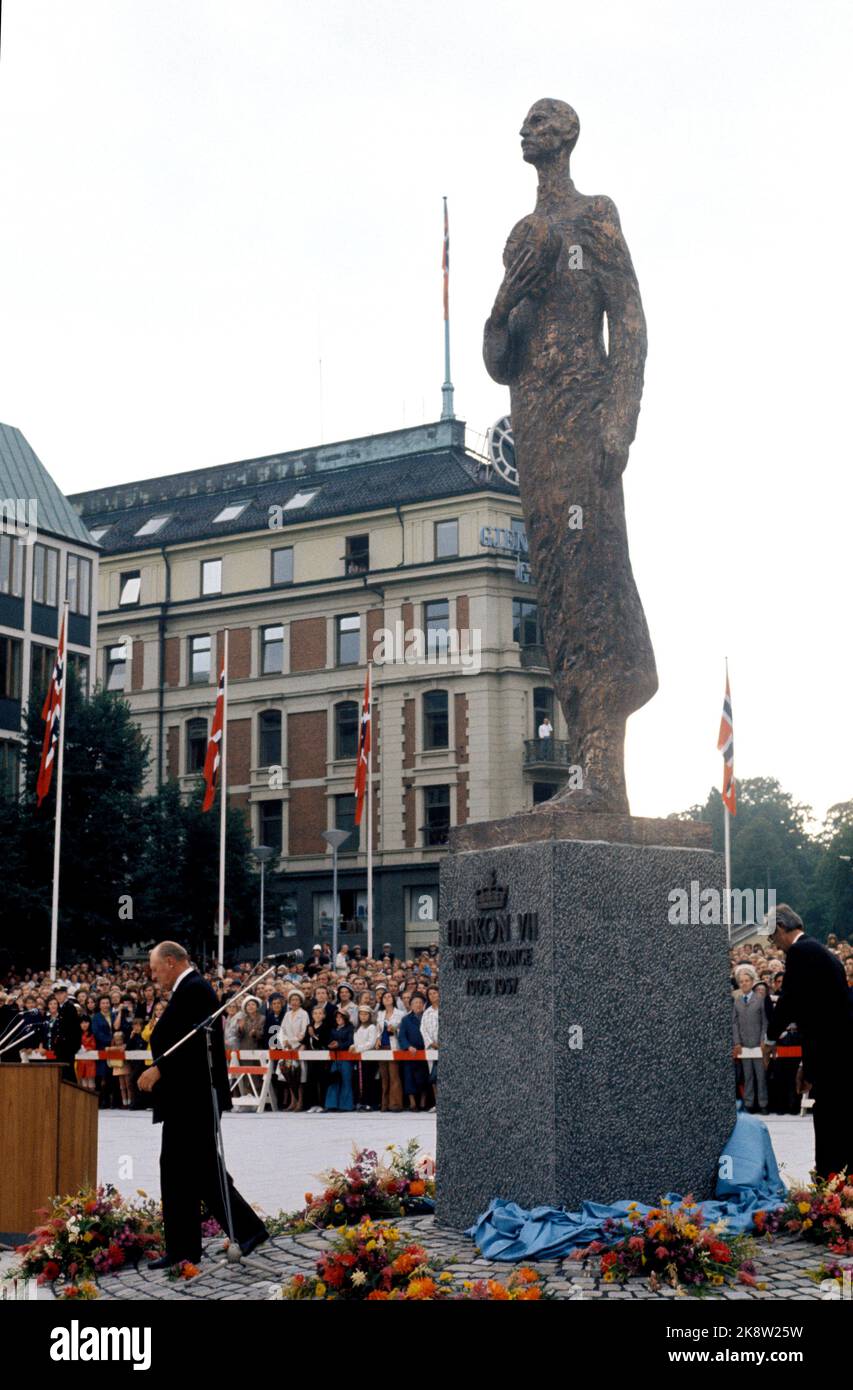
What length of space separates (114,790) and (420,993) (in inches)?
974

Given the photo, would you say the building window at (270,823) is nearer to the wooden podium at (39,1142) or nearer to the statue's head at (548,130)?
the wooden podium at (39,1142)

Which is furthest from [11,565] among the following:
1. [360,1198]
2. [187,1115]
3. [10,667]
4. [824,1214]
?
[824,1214]

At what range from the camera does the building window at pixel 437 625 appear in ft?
209

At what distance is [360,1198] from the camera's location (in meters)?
10.5

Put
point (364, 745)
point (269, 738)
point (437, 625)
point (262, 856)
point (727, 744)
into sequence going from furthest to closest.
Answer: point (269, 738) < point (437, 625) < point (262, 856) < point (364, 745) < point (727, 744)

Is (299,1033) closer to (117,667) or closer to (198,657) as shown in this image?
(198,657)

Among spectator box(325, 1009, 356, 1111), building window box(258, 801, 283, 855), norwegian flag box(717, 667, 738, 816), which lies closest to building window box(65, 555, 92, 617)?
building window box(258, 801, 283, 855)

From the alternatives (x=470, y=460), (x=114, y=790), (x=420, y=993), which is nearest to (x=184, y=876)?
(x=114, y=790)

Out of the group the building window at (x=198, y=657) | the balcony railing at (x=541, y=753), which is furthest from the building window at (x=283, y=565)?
the balcony railing at (x=541, y=753)

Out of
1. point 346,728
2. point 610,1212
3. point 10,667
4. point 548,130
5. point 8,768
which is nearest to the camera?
point 610,1212

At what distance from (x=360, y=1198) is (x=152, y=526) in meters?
64.8

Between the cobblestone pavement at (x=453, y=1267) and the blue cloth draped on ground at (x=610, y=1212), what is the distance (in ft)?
0.34
